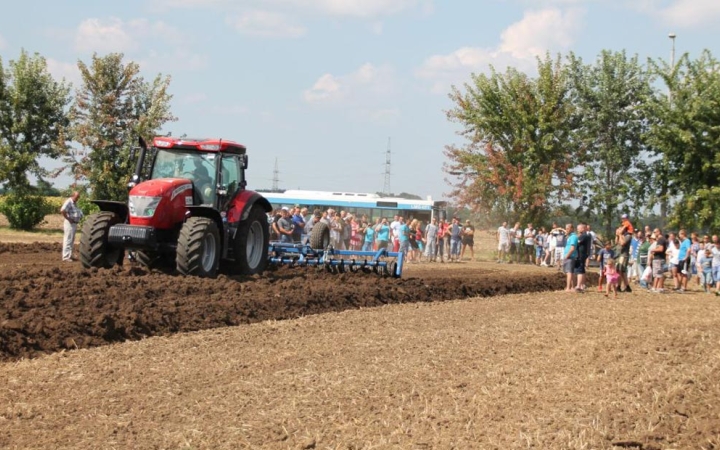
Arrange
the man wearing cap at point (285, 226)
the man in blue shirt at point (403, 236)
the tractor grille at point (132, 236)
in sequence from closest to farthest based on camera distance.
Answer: the tractor grille at point (132, 236) → the man wearing cap at point (285, 226) → the man in blue shirt at point (403, 236)

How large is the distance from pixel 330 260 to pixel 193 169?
3.69 meters

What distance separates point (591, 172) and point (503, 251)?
4505 mm

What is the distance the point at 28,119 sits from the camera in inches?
1422

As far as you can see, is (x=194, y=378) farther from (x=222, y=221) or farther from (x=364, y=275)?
(x=364, y=275)

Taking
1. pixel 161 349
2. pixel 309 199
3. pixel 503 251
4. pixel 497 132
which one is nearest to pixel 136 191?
pixel 161 349

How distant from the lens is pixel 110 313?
1098 cm

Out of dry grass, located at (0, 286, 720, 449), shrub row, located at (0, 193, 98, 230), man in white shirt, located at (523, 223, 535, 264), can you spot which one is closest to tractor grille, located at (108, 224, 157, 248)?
dry grass, located at (0, 286, 720, 449)

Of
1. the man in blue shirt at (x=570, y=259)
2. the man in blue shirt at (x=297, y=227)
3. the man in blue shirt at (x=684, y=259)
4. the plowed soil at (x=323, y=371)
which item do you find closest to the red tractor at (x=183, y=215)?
the plowed soil at (x=323, y=371)

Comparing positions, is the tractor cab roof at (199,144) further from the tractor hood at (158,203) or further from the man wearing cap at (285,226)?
the man wearing cap at (285,226)

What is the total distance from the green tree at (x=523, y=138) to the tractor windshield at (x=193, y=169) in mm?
18763

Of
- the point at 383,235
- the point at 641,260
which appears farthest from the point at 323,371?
the point at 383,235

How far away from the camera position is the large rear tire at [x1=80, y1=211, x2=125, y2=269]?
49.9ft

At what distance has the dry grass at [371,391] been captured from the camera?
659 cm

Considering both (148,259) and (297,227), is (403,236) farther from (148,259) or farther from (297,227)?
(148,259)
